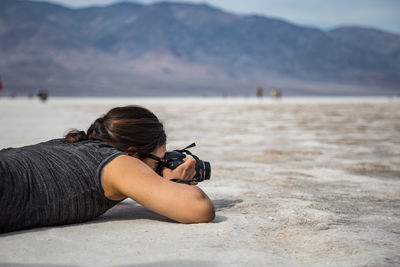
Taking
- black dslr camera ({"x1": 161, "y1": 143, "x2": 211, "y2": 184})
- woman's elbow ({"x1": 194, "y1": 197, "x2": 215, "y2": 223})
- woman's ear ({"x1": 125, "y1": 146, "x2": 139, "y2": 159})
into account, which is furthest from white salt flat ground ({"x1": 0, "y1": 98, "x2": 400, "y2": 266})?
woman's ear ({"x1": 125, "y1": 146, "x2": 139, "y2": 159})

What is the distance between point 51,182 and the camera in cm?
250

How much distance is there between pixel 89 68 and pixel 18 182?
427 feet

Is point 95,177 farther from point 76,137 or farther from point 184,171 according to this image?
point 184,171

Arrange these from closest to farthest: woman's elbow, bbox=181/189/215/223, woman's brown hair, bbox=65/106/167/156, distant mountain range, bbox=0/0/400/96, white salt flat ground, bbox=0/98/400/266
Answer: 1. white salt flat ground, bbox=0/98/400/266
2. woman's brown hair, bbox=65/106/167/156
3. woman's elbow, bbox=181/189/215/223
4. distant mountain range, bbox=0/0/400/96

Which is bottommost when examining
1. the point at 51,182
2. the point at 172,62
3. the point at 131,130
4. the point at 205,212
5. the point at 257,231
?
the point at 257,231

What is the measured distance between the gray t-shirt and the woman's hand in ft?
1.08

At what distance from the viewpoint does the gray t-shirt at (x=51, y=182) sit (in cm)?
242

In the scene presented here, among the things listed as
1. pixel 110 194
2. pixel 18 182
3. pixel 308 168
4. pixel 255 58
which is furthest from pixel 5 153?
pixel 255 58

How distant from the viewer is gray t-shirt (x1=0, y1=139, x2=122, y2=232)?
7.94 feet

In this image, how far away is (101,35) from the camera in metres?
189

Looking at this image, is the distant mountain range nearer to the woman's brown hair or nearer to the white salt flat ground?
the white salt flat ground

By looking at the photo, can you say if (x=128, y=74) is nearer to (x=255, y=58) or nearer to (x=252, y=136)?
(x=255, y=58)

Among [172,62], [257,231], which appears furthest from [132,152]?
[172,62]

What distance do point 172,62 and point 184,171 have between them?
155686mm
